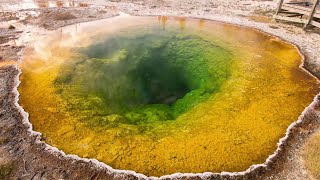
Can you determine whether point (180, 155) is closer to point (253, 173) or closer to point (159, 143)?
point (159, 143)

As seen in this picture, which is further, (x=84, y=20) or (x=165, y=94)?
(x=84, y=20)

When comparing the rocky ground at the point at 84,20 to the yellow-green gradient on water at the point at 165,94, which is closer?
the rocky ground at the point at 84,20

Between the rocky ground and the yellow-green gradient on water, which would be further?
the yellow-green gradient on water

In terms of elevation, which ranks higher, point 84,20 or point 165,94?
point 84,20

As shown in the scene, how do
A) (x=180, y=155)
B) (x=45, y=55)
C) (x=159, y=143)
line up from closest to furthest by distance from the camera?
(x=180, y=155), (x=159, y=143), (x=45, y=55)

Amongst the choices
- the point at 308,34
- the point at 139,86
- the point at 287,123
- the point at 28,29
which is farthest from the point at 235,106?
the point at 28,29
